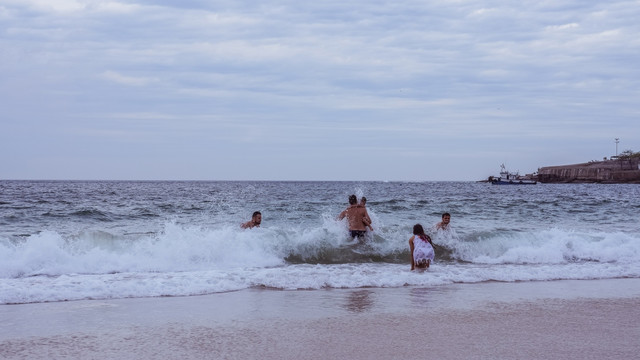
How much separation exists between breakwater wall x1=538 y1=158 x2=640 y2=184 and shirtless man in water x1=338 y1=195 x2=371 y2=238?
118599 mm

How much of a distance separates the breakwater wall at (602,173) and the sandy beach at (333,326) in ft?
407

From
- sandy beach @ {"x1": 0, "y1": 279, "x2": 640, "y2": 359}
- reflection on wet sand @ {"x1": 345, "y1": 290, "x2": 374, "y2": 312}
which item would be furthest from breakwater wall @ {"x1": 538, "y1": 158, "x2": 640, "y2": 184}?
reflection on wet sand @ {"x1": 345, "y1": 290, "x2": 374, "y2": 312}

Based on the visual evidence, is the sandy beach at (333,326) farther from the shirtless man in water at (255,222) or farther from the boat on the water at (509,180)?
Result: the boat on the water at (509,180)

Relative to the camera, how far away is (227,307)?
26.6 feet

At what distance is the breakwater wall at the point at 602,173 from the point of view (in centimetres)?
11962

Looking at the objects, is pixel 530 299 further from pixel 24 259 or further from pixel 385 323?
pixel 24 259

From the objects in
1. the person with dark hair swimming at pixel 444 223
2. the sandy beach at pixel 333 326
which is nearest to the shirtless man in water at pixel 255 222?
the person with dark hair swimming at pixel 444 223

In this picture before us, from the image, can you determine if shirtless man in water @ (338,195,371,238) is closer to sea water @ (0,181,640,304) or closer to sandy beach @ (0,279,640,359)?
sea water @ (0,181,640,304)

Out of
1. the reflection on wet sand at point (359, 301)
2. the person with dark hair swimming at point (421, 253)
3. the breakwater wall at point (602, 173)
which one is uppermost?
the breakwater wall at point (602, 173)

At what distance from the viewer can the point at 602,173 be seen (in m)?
124

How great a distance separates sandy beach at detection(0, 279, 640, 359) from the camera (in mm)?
5844

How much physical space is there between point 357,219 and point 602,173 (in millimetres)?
123241

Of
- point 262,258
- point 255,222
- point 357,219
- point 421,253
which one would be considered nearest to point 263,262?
point 262,258

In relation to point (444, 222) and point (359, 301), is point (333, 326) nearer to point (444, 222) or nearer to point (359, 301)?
point (359, 301)
